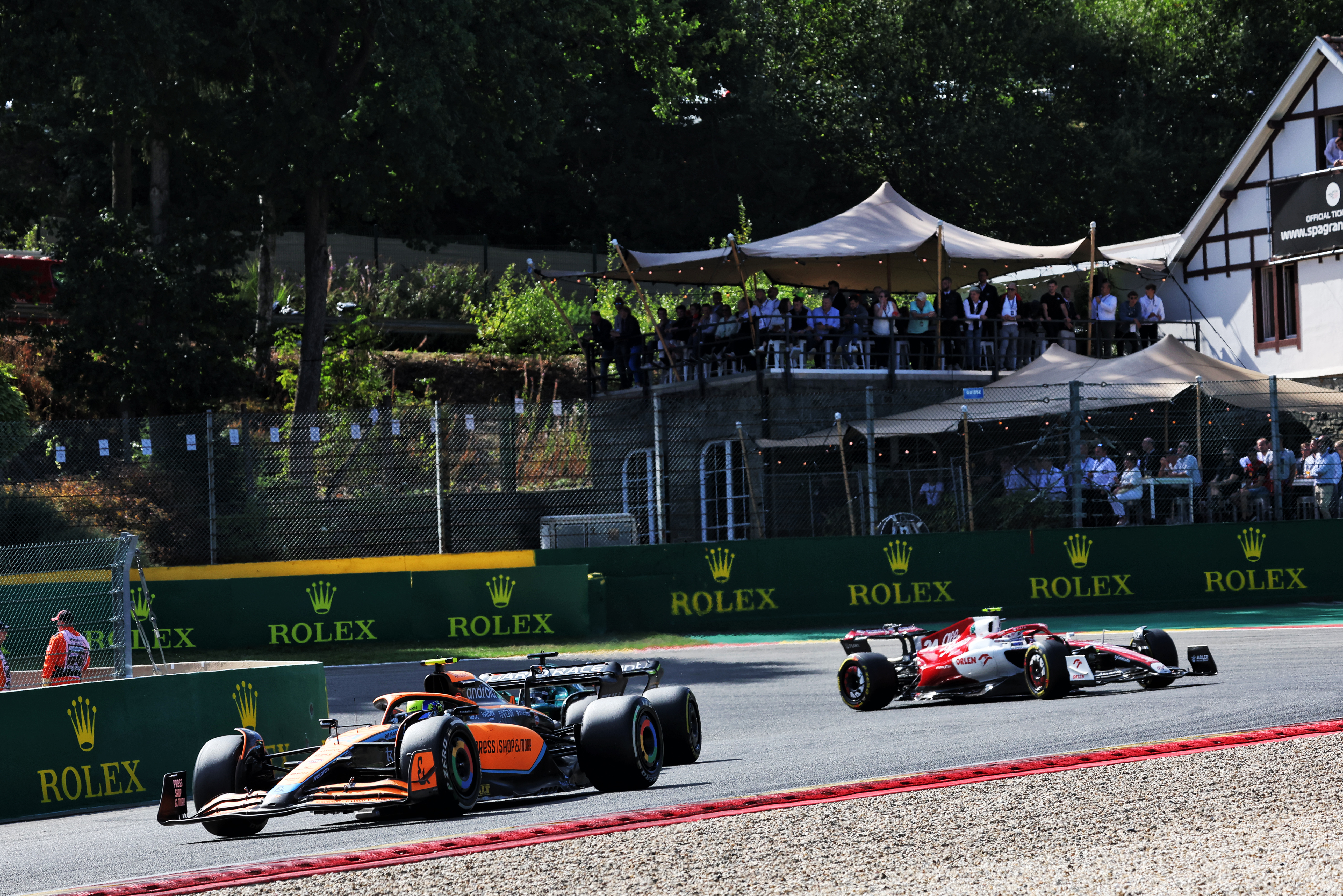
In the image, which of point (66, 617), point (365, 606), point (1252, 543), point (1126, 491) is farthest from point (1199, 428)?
point (66, 617)

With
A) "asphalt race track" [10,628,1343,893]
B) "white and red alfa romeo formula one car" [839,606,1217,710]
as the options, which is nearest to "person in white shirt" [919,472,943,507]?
"asphalt race track" [10,628,1343,893]

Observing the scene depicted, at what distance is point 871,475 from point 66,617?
469 inches

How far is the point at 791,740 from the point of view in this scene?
1189cm

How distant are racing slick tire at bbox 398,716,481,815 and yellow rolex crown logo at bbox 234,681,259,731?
3.98 metres

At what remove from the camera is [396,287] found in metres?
42.8

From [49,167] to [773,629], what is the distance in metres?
29.3

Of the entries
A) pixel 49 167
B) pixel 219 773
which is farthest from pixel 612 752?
pixel 49 167

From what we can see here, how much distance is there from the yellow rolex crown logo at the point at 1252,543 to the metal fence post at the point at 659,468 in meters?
7.93

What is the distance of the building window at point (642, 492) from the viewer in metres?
22.2

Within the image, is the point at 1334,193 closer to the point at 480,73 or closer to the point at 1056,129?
the point at 480,73

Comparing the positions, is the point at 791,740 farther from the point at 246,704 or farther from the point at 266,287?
the point at 266,287

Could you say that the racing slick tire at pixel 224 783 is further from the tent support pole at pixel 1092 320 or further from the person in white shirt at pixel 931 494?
the tent support pole at pixel 1092 320

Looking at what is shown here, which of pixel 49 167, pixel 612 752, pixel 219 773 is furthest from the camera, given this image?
pixel 49 167

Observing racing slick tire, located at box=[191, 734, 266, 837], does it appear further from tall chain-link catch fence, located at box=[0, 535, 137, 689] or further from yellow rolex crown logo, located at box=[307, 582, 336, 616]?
yellow rolex crown logo, located at box=[307, 582, 336, 616]
